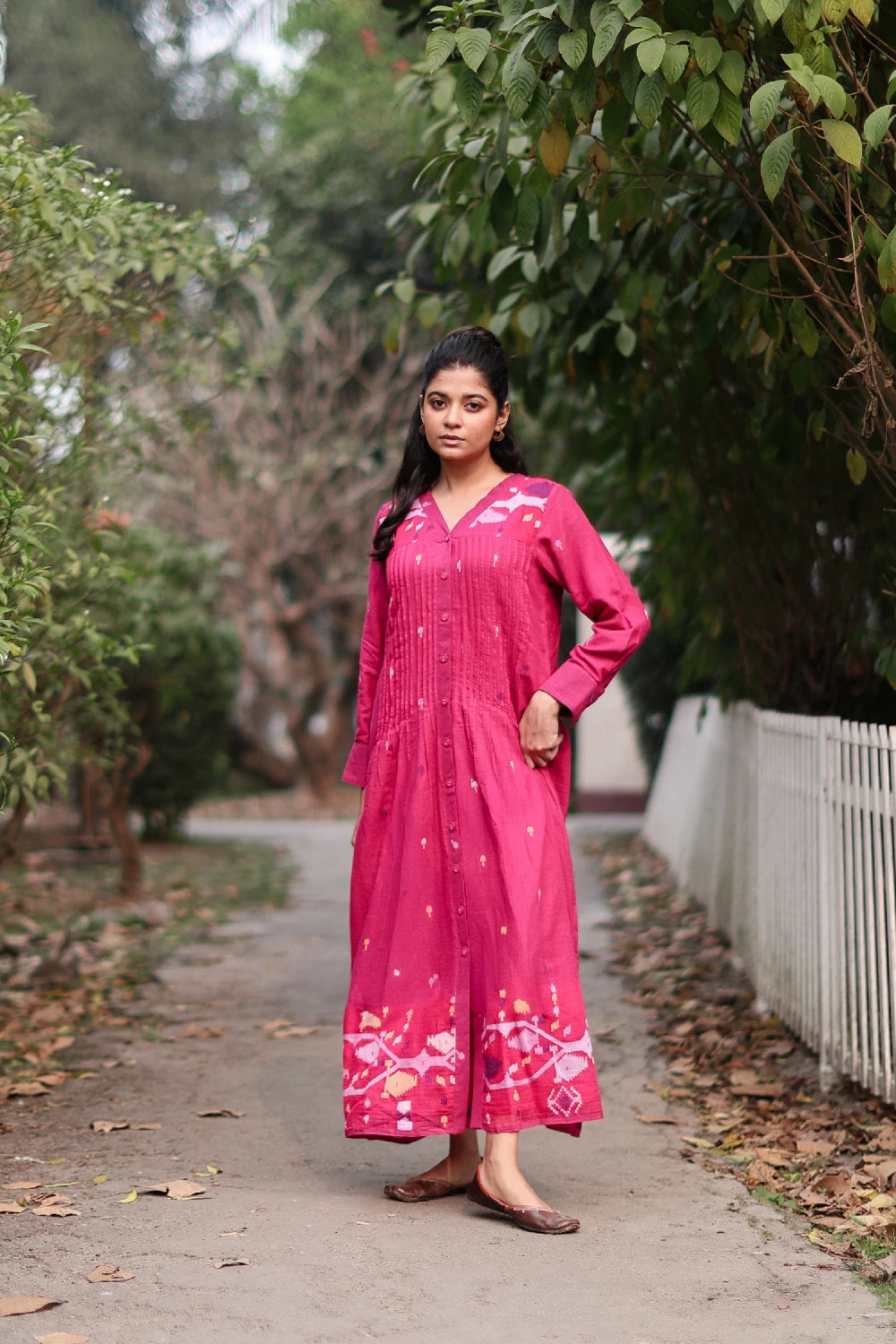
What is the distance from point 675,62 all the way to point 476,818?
1802 mm

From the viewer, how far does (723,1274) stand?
329 cm

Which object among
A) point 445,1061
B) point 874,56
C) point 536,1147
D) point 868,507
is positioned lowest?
point 536,1147

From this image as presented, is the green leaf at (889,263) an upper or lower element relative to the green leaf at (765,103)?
lower

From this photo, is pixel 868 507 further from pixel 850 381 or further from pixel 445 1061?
pixel 445 1061

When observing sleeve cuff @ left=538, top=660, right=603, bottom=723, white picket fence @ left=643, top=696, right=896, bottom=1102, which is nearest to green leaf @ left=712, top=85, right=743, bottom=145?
sleeve cuff @ left=538, top=660, right=603, bottom=723

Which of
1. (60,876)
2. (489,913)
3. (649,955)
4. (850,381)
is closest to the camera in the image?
(489,913)

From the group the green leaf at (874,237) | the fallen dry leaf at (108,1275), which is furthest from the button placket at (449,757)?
the green leaf at (874,237)

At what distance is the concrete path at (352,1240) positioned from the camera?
2990 mm

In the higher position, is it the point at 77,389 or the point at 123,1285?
the point at 77,389

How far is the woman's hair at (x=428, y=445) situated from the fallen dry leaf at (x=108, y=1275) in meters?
1.87

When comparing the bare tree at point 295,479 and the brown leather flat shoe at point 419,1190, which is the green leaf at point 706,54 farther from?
the bare tree at point 295,479

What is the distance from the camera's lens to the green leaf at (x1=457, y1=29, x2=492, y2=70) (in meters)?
3.43

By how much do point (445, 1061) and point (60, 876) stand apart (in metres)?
7.48

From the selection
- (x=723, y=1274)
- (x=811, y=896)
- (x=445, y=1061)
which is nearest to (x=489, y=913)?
(x=445, y=1061)
